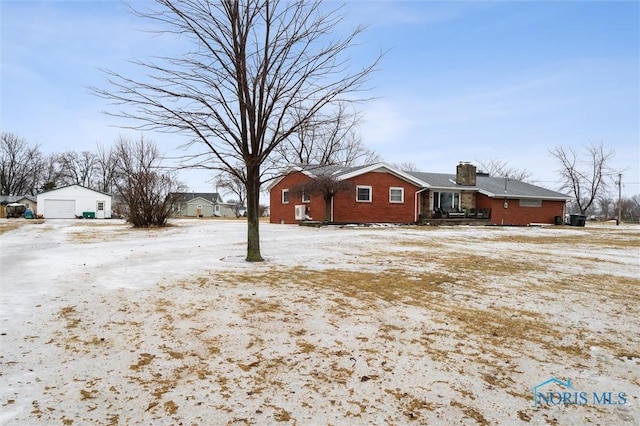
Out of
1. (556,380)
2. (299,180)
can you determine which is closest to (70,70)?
(556,380)

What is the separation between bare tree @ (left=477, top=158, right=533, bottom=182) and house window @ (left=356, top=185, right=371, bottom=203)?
4557 centimetres

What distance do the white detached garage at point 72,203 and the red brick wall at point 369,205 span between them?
3110 cm

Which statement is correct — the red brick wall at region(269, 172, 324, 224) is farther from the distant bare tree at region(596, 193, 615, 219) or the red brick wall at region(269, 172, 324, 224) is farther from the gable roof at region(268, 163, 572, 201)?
the distant bare tree at region(596, 193, 615, 219)

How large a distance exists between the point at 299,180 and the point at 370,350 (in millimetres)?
22046

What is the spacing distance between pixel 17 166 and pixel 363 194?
6595 cm

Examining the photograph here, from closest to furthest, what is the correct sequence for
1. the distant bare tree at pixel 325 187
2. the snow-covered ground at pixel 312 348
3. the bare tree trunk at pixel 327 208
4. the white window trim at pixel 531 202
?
1. the snow-covered ground at pixel 312 348
2. the distant bare tree at pixel 325 187
3. the bare tree trunk at pixel 327 208
4. the white window trim at pixel 531 202

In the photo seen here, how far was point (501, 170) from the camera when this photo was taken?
205 ft

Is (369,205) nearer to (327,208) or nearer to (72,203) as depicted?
(327,208)

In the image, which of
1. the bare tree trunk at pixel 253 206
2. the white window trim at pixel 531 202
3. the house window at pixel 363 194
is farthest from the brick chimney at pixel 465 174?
the bare tree trunk at pixel 253 206

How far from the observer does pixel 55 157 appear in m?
64.8

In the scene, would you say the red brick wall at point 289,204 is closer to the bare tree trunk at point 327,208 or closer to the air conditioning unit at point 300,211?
the air conditioning unit at point 300,211

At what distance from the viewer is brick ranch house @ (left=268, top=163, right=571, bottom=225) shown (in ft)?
78.5

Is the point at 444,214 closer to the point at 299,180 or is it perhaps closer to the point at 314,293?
the point at 299,180

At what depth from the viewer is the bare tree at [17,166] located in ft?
193
